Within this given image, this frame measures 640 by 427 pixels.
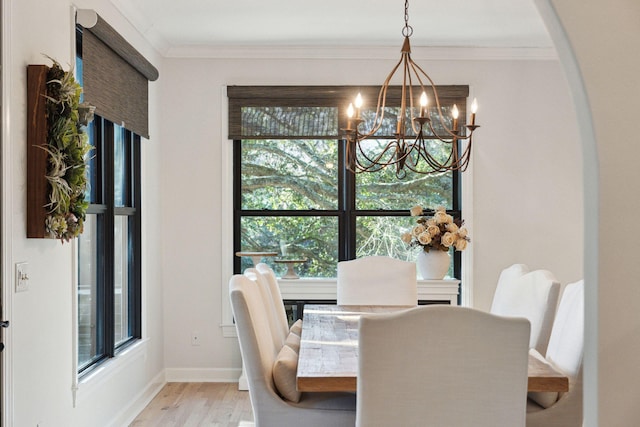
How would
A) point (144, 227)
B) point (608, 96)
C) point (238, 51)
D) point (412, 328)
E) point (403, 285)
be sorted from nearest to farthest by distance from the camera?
point (608, 96) → point (412, 328) → point (403, 285) → point (144, 227) → point (238, 51)

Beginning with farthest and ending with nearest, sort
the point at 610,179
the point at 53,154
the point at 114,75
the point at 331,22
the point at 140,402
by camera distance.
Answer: the point at 331,22
the point at 140,402
the point at 114,75
the point at 53,154
the point at 610,179

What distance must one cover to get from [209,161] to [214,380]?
169 centimetres

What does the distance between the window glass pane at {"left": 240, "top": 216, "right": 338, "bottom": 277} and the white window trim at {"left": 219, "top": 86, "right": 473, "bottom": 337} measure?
147 millimetres

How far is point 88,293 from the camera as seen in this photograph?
12.5ft

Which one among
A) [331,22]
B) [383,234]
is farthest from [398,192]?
[331,22]

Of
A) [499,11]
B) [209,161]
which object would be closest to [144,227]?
[209,161]

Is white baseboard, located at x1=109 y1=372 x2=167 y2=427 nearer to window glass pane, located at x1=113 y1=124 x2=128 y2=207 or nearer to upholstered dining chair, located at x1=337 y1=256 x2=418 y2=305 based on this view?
window glass pane, located at x1=113 y1=124 x2=128 y2=207

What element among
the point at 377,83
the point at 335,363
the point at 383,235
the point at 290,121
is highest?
the point at 377,83

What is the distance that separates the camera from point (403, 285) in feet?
14.5

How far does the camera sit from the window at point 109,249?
380 centimetres

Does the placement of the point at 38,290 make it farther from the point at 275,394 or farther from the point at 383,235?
the point at 383,235

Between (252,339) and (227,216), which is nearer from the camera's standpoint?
(252,339)

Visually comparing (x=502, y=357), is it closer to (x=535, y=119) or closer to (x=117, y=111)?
(x=117, y=111)

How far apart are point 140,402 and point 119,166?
154 centimetres
